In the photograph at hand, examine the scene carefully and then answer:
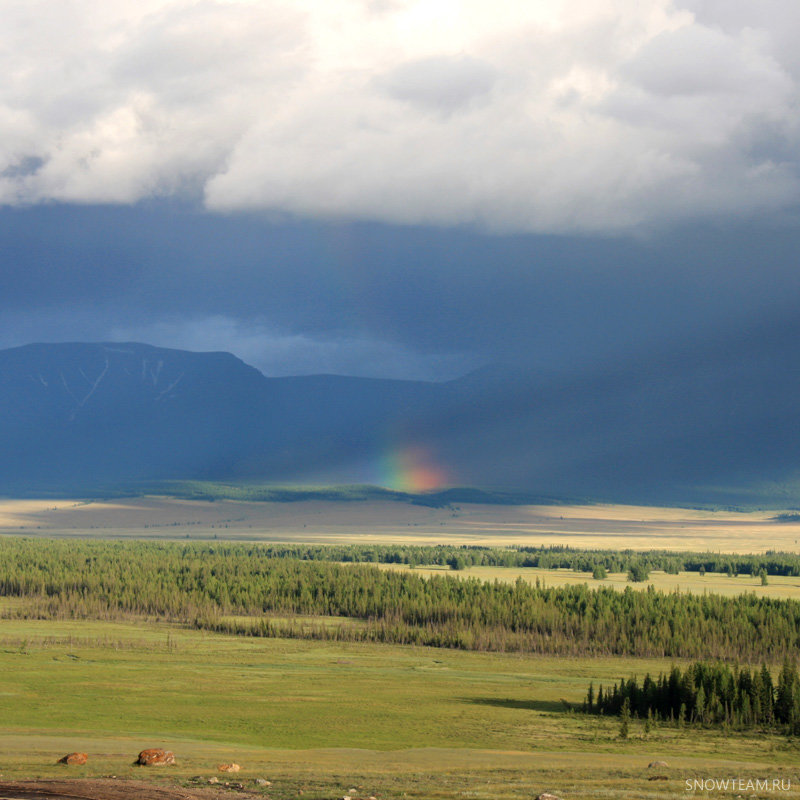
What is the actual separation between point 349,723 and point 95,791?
1924cm

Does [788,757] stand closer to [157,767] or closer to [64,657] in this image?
[157,767]

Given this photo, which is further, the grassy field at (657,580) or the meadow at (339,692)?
the grassy field at (657,580)

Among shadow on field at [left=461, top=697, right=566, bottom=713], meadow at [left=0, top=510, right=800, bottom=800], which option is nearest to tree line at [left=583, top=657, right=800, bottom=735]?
meadow at [left=0, top=510, right=800, bottom=800]

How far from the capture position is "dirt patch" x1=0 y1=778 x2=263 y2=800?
1355 inches

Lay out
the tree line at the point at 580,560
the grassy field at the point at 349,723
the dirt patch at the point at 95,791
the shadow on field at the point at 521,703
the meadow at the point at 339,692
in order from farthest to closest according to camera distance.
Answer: the tree line at the point at 580,560, the shadow on field at the point at 521,703, the meadow at the point at 339,692, the grassy field at the point at 349,723, the dirt patch at the point at 95,791

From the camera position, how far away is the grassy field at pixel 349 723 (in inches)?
1587

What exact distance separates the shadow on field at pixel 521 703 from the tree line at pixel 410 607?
22996 mm

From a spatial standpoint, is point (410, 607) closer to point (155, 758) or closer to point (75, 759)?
point (155, 758)

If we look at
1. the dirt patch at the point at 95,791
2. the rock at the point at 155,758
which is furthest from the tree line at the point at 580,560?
the dirt patch at the point at 95,791

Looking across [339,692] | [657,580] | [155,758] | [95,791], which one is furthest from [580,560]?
[95,791]

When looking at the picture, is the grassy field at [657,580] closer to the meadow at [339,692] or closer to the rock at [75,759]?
the meadow at [339,692]

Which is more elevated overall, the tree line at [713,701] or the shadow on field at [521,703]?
the tree line at [713,701]

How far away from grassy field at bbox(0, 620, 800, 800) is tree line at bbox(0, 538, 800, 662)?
21.6 feet

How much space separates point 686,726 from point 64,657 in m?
38.9
